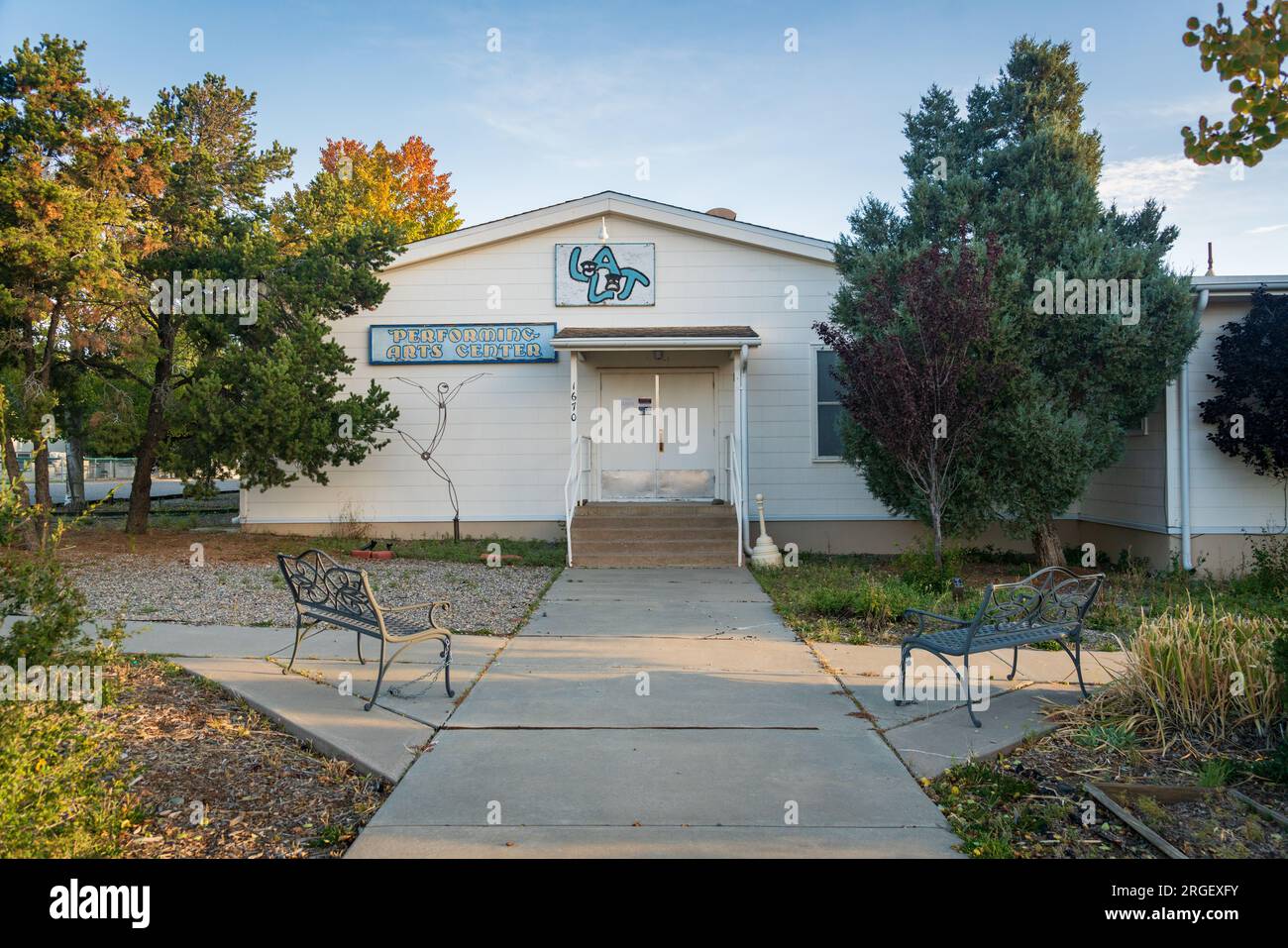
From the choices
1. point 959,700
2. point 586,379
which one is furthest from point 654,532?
point 959,700

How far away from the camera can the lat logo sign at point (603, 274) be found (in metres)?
14.4

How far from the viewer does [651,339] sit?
13.0m

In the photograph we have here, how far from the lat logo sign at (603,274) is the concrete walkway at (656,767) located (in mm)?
8250

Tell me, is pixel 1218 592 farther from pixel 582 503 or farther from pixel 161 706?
pixel 161 706

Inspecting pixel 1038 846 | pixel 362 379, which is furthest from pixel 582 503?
pixel 1038 846

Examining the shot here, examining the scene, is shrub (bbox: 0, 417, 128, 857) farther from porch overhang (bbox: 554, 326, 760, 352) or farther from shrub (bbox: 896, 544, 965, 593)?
porch overhang (bbox: 554, 326, 760, 352)

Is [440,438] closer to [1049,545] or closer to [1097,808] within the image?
[1049,545]

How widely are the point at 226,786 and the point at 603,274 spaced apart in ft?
37.4

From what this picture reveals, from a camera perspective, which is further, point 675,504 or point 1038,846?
point 675,504

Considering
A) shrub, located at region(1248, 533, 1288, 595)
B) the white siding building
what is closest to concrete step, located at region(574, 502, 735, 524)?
the white siding building

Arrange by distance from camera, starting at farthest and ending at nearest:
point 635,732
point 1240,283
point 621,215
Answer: point 621,215
point 1240,283
point 635,732

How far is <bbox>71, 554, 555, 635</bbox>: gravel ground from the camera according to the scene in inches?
331

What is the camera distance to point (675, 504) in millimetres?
13641

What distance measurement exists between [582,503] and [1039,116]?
340 inches
